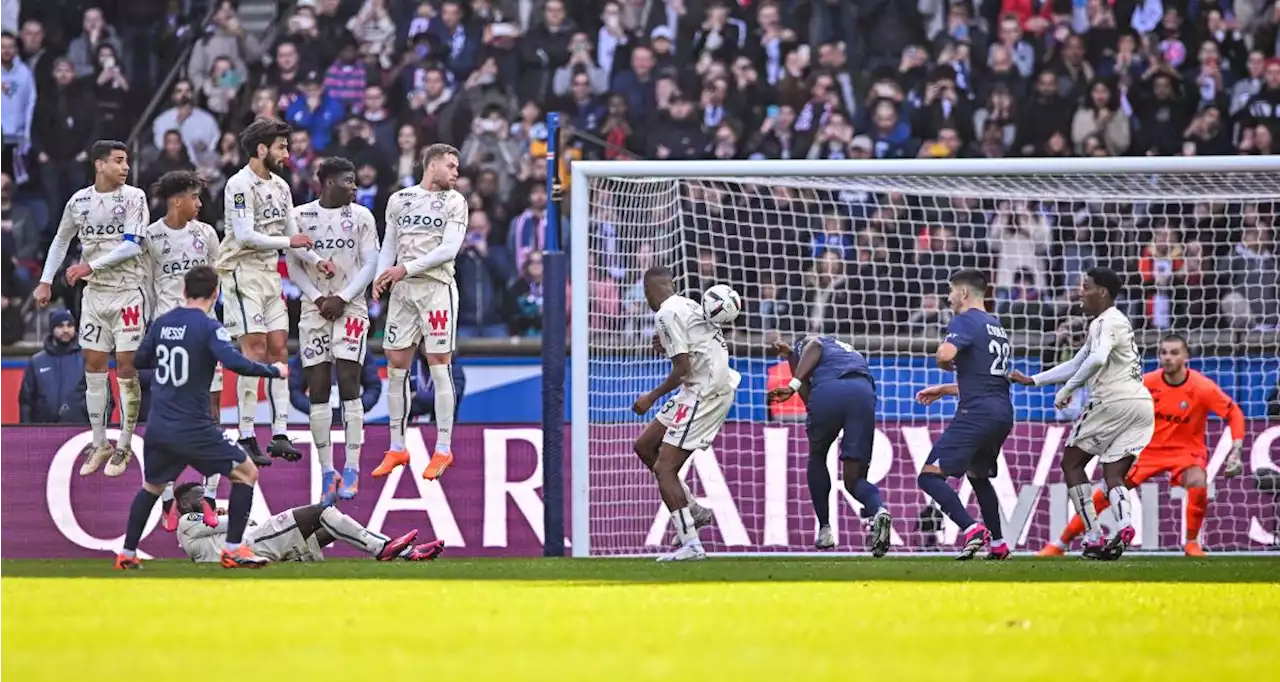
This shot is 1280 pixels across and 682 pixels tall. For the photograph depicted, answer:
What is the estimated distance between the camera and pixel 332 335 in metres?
13.2

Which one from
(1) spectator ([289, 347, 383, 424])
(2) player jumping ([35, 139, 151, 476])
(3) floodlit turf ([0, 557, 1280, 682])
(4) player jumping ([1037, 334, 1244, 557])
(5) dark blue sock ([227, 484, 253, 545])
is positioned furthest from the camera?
(1) spectator ([289, 347, 383, 424])

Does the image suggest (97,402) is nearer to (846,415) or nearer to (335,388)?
(335,388)

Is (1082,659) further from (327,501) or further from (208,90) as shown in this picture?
(208,90)

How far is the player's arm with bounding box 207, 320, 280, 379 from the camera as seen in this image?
1077cm

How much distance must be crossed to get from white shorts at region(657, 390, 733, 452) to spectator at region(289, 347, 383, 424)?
2.93 m

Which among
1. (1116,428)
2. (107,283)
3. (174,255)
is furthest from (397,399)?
(1116,428)

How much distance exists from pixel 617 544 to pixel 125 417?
367 centimetres

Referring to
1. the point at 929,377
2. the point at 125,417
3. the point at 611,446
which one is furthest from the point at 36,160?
the point at 929,377

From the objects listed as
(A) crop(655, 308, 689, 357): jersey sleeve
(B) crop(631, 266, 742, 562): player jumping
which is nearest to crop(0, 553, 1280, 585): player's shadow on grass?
(B) crop(631, 266, 742, 562): player jumping

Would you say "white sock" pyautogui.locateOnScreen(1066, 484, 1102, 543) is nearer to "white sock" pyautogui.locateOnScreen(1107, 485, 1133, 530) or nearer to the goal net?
"white sock" pyautogui.locateOnScreen(1107, 485, 1133, 530)

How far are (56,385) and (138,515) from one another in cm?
407

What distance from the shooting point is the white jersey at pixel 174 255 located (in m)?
13.6

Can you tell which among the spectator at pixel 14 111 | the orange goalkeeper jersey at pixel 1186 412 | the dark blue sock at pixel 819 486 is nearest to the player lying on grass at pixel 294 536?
the dark blue sock at pixel 819 486

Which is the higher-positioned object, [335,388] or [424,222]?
[424,222]
